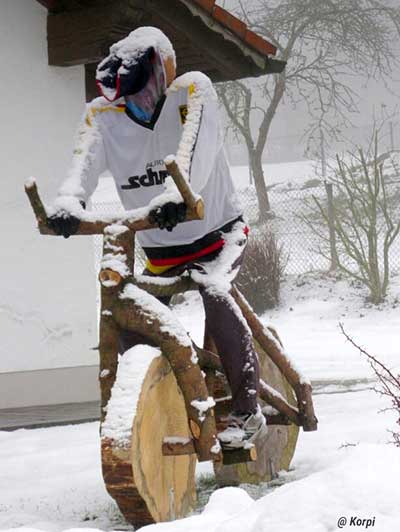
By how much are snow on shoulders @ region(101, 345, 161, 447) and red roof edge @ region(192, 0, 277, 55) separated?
11.0ft

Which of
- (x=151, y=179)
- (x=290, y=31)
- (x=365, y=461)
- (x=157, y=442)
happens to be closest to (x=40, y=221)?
(x=151, y=179)

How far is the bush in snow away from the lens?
14484 mm

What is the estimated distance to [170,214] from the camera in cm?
307

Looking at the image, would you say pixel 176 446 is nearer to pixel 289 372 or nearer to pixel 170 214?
pixel 170 214

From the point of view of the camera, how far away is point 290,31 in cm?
2298

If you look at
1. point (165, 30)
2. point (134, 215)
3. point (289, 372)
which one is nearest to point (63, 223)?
point (134, 215)

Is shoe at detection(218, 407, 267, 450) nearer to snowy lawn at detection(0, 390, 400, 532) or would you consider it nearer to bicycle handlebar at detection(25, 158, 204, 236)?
snowy lawn at detection(0, 390, 400, 532)

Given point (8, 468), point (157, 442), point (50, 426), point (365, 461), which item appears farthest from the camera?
point (50, 426)

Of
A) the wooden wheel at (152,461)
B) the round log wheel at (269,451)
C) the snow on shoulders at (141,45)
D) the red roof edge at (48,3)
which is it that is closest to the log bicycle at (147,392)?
the wooden wheel at (152,461)

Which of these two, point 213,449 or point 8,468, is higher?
point 213,449

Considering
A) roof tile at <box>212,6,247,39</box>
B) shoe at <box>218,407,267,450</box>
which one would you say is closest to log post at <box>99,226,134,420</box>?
shoe at <box>218,407,267,450</box>

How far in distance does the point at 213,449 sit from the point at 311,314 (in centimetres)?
1116

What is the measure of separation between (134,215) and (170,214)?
0.20m

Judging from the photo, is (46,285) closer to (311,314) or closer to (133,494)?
(133,494)
